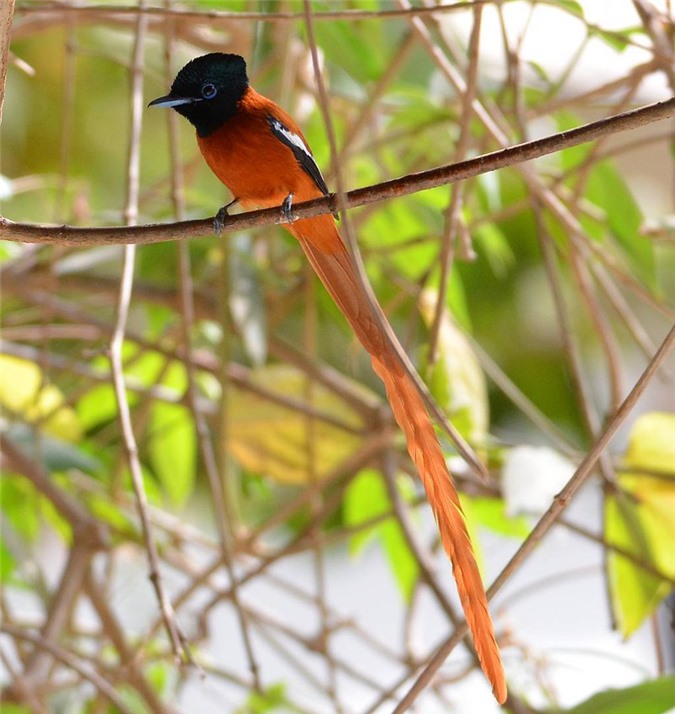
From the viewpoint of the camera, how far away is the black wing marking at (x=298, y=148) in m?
0.93

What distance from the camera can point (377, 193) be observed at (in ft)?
1.67

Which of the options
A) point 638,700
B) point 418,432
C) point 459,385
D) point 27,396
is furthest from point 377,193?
point 27,396

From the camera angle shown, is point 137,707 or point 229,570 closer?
point 229,570

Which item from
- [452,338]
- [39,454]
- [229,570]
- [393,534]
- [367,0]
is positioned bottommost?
[229,570]

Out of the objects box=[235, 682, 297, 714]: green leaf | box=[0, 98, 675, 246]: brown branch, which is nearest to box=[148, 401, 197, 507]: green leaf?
box=[235, 682, 297, 714]: green leaf

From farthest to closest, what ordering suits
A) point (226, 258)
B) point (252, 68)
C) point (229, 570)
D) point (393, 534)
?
point (393, 534) < point (226, 258) < point (252, 68) < point (229, 570)

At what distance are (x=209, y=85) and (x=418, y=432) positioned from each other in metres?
0.41

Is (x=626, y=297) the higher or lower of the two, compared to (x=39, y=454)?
higher

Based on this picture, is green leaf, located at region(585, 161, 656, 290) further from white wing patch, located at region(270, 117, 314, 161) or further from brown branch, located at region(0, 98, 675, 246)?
brown branch, located at region(0, 98, 675, 246)

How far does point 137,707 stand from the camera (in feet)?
4.73

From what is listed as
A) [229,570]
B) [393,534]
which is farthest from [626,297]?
[229,570]

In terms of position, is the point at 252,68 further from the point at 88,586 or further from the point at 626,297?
the point at 626,297

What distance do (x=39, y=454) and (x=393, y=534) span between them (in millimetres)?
476

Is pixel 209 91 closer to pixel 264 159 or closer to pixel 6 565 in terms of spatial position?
pixel 264 159
